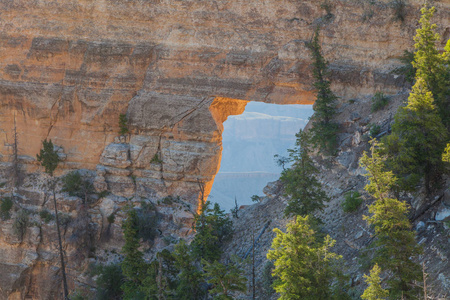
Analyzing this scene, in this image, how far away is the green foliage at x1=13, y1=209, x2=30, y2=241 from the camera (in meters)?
40.8

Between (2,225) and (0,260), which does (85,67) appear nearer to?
(2,225)


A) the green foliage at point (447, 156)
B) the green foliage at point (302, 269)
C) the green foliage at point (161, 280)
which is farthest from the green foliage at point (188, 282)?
the green foliage at point (447, 156)

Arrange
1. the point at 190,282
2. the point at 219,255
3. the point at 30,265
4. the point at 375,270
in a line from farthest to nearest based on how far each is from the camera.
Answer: the point at 30,265
the point at 219,255
the point at 190,282
the point at 375,270

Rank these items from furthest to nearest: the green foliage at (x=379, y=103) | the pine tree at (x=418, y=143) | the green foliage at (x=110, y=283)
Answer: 1. the green foliage at (x=379, y=103)
2. the green foliage at (x=110, y=283)
3. the pine tree at (x=418, y=143)

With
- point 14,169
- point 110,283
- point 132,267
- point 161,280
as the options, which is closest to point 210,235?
point 161,280

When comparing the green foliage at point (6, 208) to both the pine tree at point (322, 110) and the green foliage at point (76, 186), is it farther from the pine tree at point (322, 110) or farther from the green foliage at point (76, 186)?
the pine tree at point (322, 110)

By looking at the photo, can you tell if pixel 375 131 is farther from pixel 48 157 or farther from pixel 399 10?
pixel 48 157

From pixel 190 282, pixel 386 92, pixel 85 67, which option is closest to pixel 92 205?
pixel 85 67

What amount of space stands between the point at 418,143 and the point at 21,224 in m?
31.9

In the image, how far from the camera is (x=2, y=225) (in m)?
41.1

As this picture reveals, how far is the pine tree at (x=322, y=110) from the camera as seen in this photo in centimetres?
3591

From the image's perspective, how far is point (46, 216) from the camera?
1623 inches

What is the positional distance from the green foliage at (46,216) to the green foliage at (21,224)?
1.21m

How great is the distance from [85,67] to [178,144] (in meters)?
10.2
